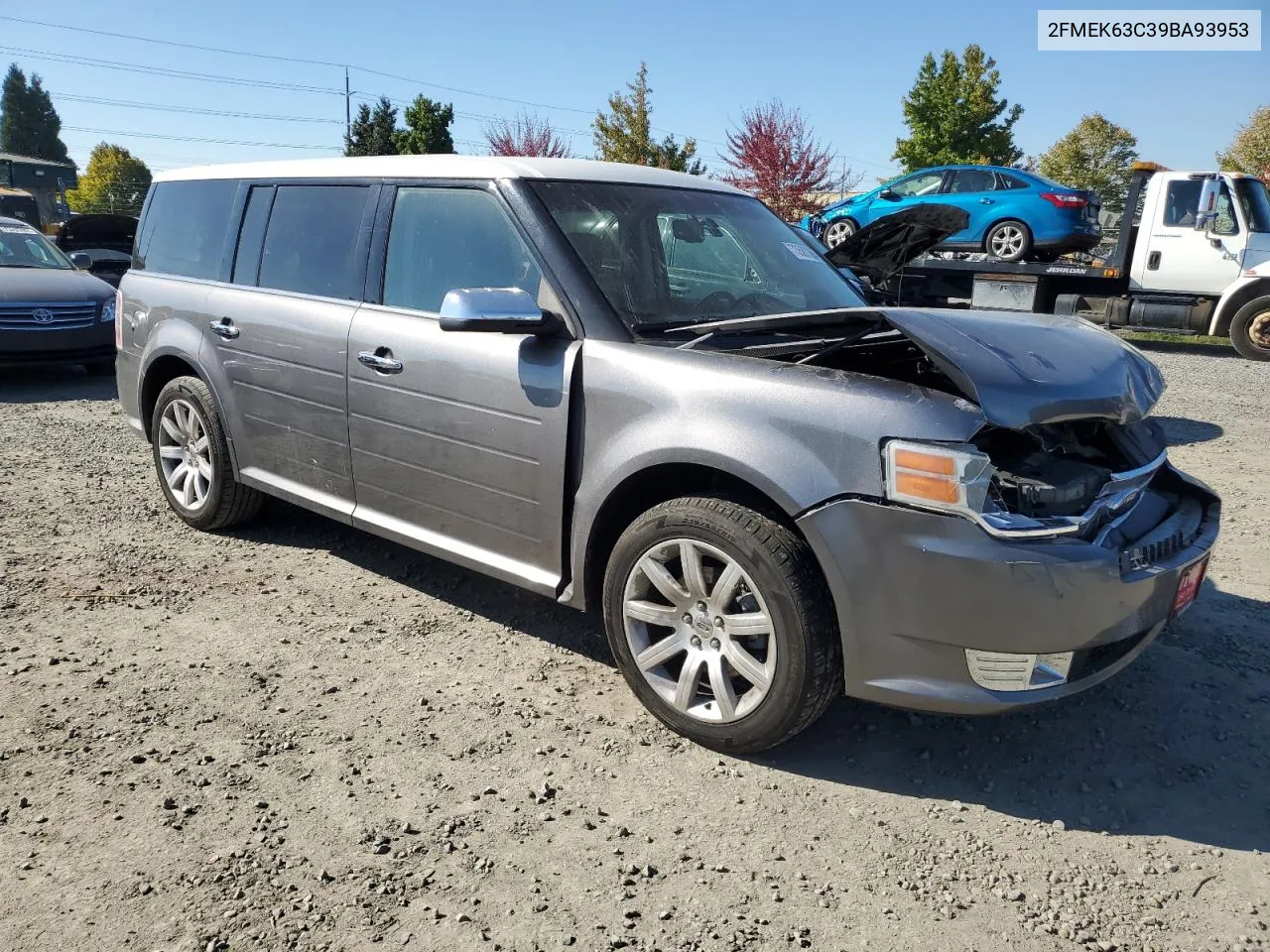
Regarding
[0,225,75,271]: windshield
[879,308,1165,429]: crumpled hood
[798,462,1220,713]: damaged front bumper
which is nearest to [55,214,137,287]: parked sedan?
[0,225,75,271]: windshield

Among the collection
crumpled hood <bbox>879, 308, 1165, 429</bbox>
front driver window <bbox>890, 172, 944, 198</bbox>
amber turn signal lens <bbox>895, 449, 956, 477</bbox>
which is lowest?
amber turn signal lens <bbox>895, 449, 956, 477</bbox>

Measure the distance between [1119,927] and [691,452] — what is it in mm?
1655

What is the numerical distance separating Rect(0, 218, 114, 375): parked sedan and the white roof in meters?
6.05

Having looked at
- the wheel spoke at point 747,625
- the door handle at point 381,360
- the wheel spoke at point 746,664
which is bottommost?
the wheel spoke at point 746,664

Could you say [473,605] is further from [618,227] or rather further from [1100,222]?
[1100,222]

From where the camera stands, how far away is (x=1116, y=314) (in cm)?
1374

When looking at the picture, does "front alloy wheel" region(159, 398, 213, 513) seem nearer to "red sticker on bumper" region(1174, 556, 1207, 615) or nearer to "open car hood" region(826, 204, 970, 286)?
"red sticker on bumper" region(1174, 556, 1207, 615)

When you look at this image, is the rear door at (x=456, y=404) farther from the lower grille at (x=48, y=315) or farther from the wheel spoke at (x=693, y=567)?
the lower grille at (x=48, y=315)

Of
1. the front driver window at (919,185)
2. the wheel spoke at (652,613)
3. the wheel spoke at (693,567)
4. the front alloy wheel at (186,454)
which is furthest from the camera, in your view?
the front driver window at (919,185)

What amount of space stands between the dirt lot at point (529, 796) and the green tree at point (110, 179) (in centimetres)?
8030

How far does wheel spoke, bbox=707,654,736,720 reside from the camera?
3.02m

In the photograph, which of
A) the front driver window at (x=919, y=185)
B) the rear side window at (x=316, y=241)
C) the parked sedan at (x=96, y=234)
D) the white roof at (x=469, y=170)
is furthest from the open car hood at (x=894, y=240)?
the parked sedan at (x=96, y=234)

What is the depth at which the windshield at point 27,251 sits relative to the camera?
1034 centimetres

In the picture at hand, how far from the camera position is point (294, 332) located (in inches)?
167
